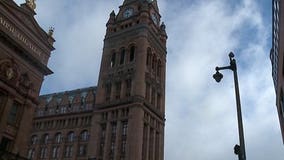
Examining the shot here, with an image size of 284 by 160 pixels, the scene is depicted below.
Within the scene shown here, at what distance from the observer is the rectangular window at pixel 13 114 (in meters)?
40.6

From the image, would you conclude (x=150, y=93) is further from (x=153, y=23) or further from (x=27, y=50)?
(x=27, y=50)

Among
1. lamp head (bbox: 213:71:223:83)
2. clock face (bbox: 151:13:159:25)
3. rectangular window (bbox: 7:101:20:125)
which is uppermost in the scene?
clock face (bbox: 151:13:159:25)

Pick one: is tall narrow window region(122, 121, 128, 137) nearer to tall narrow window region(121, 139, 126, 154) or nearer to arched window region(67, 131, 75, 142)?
tall narrow window region(121, 139, 126, 154)

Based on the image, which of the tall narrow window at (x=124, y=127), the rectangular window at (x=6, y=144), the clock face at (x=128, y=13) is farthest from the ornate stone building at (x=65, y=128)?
the rectangular window at (x=6, y=144)

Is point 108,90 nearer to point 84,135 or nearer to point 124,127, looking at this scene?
point 84,135

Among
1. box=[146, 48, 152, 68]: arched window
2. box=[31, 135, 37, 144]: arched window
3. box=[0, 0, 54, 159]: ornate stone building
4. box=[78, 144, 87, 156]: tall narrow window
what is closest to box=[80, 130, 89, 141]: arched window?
box=[78, 144, 87, 156]: tall narrow window

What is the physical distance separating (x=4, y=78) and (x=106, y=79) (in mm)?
47083

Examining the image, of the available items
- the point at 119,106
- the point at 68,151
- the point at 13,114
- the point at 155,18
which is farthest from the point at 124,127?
the point at 155,18

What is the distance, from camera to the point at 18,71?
42.2 m

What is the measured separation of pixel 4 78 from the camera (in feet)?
130

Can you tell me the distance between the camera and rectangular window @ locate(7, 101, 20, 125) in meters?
40.6

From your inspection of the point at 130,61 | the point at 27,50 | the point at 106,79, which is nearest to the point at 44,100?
the point at 106,79

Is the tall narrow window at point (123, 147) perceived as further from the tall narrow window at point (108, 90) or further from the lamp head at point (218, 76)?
the lamp head at point (218, 76)

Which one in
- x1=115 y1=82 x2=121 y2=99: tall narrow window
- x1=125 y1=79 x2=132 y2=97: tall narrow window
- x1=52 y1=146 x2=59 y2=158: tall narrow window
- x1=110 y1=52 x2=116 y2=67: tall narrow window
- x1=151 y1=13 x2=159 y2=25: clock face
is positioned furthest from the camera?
x1=151 y1=13 x2=159 y2=25: clock face
